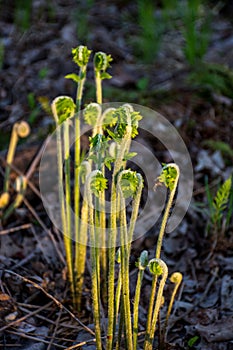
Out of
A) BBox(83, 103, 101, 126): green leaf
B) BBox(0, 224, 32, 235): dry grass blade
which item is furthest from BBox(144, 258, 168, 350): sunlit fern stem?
BBox(0, 224, 32, 235): dry grass blade

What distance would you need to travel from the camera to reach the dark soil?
2258 mm

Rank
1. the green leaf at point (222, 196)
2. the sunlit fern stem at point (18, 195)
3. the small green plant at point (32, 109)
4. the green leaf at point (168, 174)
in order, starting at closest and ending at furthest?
the green leaf at point (168, 174) < the green leaf at point (222, 196) < the sunlit fern stem at point (18, 195) < the small green plant at point (32, 109)

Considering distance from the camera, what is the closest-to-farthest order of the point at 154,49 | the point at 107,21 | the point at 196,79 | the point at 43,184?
the point at 43,184
the point at 196,79
the point at 154,49
the point at 107,21

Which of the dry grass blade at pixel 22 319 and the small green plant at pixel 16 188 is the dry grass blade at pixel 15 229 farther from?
the dry grass blade at pixel 22 319

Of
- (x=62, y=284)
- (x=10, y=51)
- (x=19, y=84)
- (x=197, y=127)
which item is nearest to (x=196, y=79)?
(x=197, y=127)

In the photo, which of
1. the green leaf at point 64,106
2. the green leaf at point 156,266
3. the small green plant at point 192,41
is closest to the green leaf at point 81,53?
the green leaf at point 64,106

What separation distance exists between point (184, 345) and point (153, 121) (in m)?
1.77

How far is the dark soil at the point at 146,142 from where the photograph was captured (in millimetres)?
2258

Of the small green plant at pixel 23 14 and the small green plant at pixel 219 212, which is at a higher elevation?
the small green plant at pixel 23 14

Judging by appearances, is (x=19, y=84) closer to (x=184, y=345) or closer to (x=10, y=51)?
(x=10, y=51)

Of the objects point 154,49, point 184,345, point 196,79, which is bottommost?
point 184,345

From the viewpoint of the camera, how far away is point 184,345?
216 cm

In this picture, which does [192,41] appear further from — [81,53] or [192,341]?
[192,341]

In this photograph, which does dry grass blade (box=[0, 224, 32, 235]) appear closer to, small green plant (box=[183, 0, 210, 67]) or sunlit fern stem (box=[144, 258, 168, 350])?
sunlit fern stem (box=[144, 258, 168, 350])
